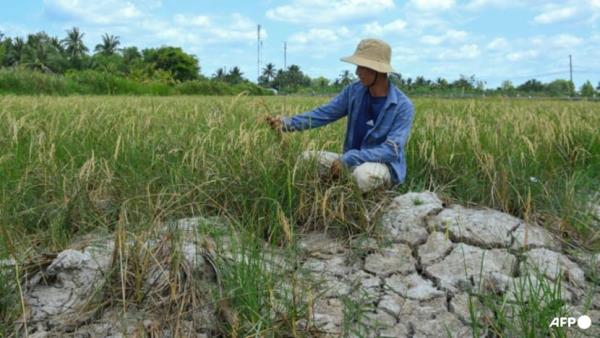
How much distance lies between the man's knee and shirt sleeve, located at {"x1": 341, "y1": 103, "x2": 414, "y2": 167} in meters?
0.03

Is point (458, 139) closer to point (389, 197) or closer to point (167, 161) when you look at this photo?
point (389, 197)

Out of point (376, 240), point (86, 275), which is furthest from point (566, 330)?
point (86, 275)

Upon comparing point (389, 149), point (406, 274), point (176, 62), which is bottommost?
point (406, 274)

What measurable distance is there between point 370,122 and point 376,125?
0.37 ft

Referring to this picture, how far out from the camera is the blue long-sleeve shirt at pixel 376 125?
133 inches

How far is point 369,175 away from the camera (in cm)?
332

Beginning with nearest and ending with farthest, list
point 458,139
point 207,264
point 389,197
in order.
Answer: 1. point 207,264
2. point 389,197
3. point 458,139

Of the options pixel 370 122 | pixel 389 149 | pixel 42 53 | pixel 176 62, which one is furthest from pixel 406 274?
pixel 42 53

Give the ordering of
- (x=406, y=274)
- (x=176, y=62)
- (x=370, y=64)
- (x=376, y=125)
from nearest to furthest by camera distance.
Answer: (x=406, y=274)
(x=370, y=64)
(x=376, y=125)
(x=176, y=62)

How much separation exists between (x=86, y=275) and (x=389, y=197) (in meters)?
1.64

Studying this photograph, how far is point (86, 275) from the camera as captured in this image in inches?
101

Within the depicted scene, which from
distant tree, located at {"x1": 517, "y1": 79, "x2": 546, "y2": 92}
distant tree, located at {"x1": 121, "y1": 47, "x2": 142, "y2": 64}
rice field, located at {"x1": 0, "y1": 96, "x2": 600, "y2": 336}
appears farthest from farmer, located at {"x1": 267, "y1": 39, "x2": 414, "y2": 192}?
distant tree, located at {"x1": 121, "y1": 47, "x2": 142, "y2": 64}

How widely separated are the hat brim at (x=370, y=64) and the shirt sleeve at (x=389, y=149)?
0.83 feet

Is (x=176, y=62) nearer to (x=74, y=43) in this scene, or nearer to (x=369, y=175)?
(x=74, y=43)
